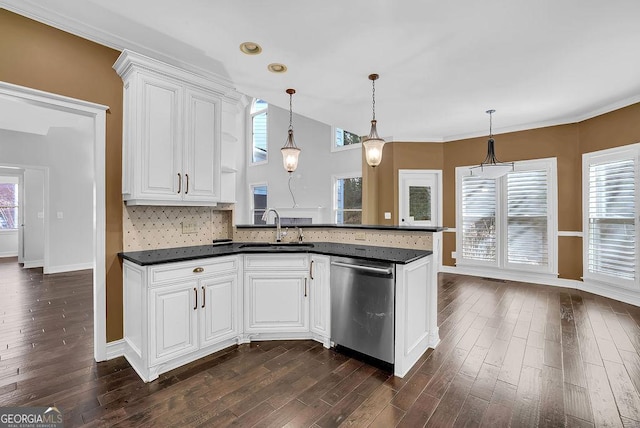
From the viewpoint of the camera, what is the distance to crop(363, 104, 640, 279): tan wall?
438 cm

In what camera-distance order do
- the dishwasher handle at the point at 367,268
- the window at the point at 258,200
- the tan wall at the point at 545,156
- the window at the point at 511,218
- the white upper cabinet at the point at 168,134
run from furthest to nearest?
the window at the point at 258,200
the window at the point at 511,218
the tan wall at the point at 545,156
the white upper cabinet at the point at 168,134
the dishwasher handle at the point at 367,268

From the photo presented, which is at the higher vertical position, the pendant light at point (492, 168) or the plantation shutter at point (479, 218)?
the pendant light at point (492, 168)

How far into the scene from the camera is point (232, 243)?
336 cm

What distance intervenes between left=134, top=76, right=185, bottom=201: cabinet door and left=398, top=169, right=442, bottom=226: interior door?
14.4 feet

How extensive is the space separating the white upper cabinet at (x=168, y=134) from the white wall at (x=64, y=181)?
4.53 m

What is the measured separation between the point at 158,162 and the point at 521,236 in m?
5.76

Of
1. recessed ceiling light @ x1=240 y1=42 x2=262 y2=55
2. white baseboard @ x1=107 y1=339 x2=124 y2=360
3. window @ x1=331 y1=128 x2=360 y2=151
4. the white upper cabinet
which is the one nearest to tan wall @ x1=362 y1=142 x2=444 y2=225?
window @ x1=331 y1=128 x2=360 y2=151

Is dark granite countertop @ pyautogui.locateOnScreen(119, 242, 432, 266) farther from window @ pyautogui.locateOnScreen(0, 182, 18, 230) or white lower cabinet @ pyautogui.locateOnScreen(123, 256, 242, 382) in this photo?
window @ pyautogui.locateOnScreen(0, 182, 18, 230)

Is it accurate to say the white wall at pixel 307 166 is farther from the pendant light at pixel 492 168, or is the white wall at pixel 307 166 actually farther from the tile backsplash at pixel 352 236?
the tile backsplash at pixel 352 236

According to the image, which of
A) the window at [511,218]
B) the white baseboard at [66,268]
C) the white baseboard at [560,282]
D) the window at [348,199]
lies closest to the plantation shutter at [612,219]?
the white baseboard at [560,282]

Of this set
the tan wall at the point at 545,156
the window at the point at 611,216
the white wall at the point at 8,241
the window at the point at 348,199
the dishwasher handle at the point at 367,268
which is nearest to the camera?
the dishwasher handle at the point at 367,268

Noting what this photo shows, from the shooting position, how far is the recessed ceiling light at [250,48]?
2711mm

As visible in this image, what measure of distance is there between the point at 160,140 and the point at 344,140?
512 cm

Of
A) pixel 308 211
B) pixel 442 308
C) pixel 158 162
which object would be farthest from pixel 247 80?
pixel 308 211
